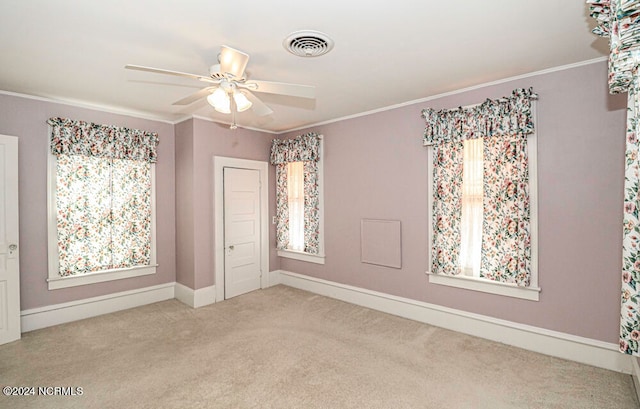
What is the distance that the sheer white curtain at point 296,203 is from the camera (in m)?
5.15

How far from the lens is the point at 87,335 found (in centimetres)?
344

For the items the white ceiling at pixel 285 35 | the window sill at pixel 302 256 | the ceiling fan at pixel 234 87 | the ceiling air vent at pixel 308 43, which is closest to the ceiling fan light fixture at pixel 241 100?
the ceiling fan at pixel 234 87

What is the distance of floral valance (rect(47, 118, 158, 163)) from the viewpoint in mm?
3689

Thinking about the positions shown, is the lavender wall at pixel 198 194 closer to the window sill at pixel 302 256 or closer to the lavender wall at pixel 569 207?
the window sill at pixel 302 256

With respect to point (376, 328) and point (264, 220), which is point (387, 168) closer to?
point (376, 328)

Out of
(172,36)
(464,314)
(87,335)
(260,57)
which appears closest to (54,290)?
(87,335)

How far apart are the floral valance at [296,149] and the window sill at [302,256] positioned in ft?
4.79

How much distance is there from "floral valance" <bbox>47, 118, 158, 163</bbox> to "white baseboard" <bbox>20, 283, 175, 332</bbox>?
1790 mm

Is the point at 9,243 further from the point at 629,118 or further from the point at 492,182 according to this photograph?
the point at 629,118

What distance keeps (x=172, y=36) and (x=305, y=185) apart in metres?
2.96

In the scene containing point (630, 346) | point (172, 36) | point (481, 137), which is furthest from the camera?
point (481, 137)

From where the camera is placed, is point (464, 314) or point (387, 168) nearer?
point (464, 314)

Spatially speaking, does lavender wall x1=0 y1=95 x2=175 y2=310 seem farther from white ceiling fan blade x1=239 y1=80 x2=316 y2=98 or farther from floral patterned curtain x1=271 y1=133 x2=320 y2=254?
white ceiling fan blade x1=239 y1=80 x2=316 y2=98

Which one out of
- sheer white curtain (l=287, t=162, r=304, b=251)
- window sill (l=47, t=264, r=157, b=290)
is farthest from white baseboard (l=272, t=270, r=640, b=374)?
window sill (l=47, t=264, r=157, b=290)
